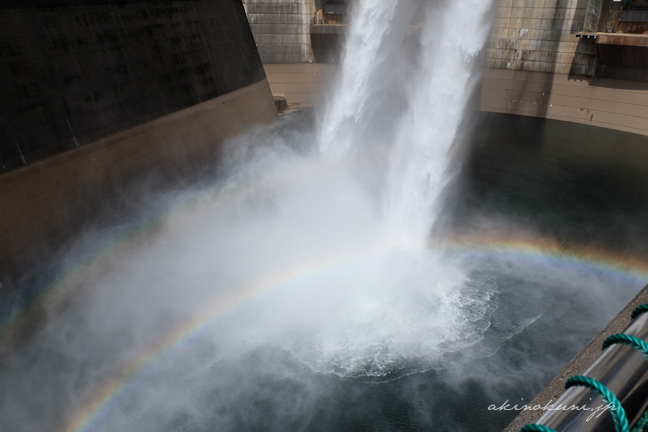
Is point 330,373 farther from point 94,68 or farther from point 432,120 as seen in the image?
point 94,68

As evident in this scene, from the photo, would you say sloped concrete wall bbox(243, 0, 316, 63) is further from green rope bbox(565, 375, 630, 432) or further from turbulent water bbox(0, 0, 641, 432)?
green rope bbox(565, 375, 630, 432)

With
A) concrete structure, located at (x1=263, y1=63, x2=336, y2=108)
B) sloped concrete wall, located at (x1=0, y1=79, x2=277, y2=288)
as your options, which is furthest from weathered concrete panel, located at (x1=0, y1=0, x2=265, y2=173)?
concrete structure, located at (x1=263, y1=63, x2=336, y2=108)

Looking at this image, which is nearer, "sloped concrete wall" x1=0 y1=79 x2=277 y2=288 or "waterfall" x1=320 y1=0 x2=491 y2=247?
"sloped concrete wall" x1=0 y1=79 x2=277 y2=288

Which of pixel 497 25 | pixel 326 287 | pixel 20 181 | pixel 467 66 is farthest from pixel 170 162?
pixel 497 25

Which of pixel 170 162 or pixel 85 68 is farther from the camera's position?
pixel 170 162

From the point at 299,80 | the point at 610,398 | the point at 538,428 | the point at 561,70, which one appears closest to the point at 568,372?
the point at 610,398

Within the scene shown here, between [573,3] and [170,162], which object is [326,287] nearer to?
[170,162]

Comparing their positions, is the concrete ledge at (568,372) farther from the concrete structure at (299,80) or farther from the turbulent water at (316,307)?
the concrete structure at (299,80)
